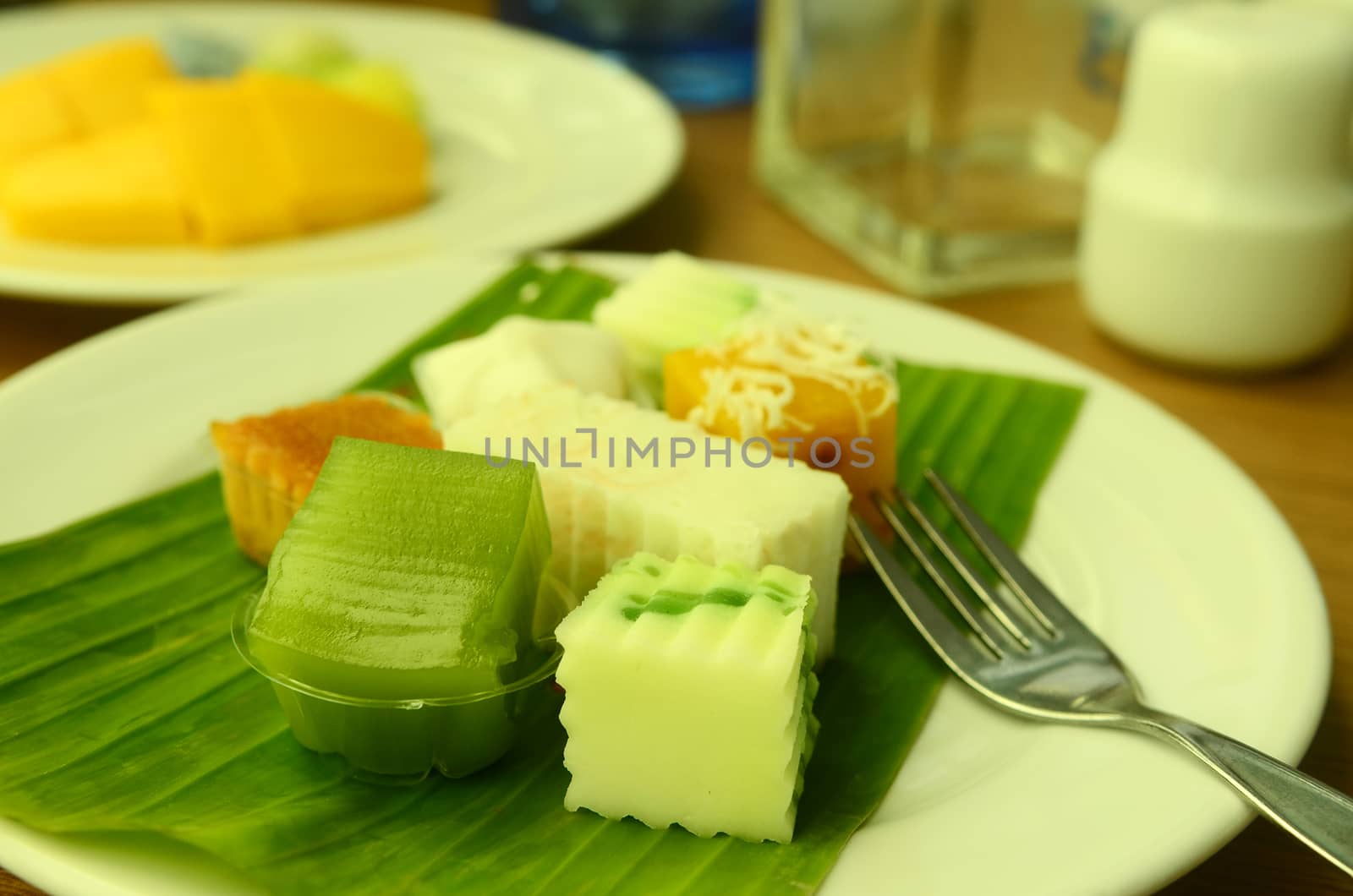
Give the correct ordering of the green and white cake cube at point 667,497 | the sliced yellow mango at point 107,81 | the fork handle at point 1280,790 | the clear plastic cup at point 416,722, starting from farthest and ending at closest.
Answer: the sliced yellow mango at point 107,81 < the green and white cake cube at point 667,497 < the clear plastic cup at point 416,722 < the fork handle at point 1280,790

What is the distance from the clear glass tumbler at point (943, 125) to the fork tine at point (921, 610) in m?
0.80

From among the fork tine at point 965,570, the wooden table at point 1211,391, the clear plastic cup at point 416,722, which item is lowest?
the wooden table at point 1211,391

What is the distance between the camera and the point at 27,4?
330 centimetres

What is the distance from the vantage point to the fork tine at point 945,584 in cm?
103

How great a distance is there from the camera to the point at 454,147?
7.57 feet

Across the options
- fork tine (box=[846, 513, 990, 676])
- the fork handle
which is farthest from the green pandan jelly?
the fork handle

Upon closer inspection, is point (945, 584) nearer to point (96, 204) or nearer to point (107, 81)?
point (96, 204)

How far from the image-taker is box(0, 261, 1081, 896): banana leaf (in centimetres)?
80

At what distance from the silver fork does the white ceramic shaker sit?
21.5 inches

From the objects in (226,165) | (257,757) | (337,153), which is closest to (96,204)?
(226,165)

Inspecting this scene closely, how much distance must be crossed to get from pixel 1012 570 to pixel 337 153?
4.13 feet

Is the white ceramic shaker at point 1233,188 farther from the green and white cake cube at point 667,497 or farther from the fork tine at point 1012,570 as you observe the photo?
the green and white cake cube at point 667,497

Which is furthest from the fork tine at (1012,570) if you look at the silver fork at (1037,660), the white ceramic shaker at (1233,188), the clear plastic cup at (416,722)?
the white ceramic shaker at (1233,188)

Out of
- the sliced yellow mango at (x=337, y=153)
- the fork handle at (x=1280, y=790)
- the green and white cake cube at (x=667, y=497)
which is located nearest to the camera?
the fork handle at (x=1280, y=790)
